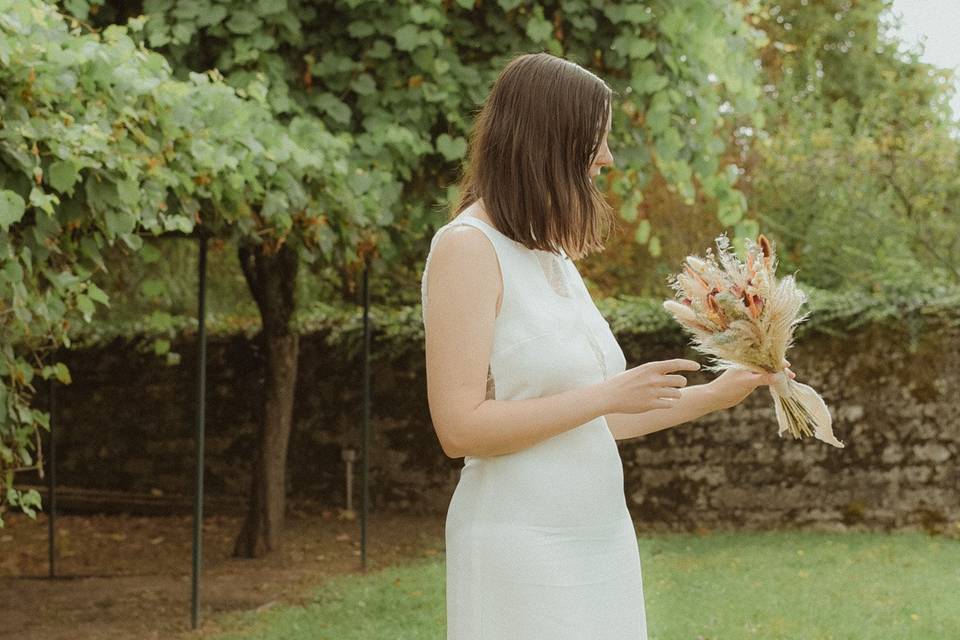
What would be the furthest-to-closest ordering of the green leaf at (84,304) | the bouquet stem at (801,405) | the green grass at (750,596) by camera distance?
the green grass at (750,596), the green leaf at (84,304), the bouquet stem at (801,405)

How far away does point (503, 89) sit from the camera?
225 cm

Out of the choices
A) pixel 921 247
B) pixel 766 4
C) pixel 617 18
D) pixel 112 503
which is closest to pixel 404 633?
pixel 617 18

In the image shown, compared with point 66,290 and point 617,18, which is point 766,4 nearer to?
point 617,18

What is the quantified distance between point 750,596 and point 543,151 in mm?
5735

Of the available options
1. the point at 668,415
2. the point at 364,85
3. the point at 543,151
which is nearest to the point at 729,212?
the point at 364,85

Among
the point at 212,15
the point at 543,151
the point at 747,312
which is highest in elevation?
the point at 212,15

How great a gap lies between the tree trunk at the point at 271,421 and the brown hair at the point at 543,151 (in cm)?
685

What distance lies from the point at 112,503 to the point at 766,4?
13895 mm

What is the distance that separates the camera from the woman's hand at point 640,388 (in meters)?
2.08

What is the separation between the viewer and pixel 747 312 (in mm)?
2426

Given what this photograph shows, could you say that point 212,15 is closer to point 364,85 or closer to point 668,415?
point 364,85

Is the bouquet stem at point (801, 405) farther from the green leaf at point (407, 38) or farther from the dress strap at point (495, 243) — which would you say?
the green leaf at point (407, 38)

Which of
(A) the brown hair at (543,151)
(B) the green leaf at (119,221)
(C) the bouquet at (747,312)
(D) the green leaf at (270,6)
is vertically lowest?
(C) the bouquet at (747,312)

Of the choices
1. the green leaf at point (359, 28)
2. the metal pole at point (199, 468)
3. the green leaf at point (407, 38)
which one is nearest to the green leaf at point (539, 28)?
the green leaf at point (407, 38)
